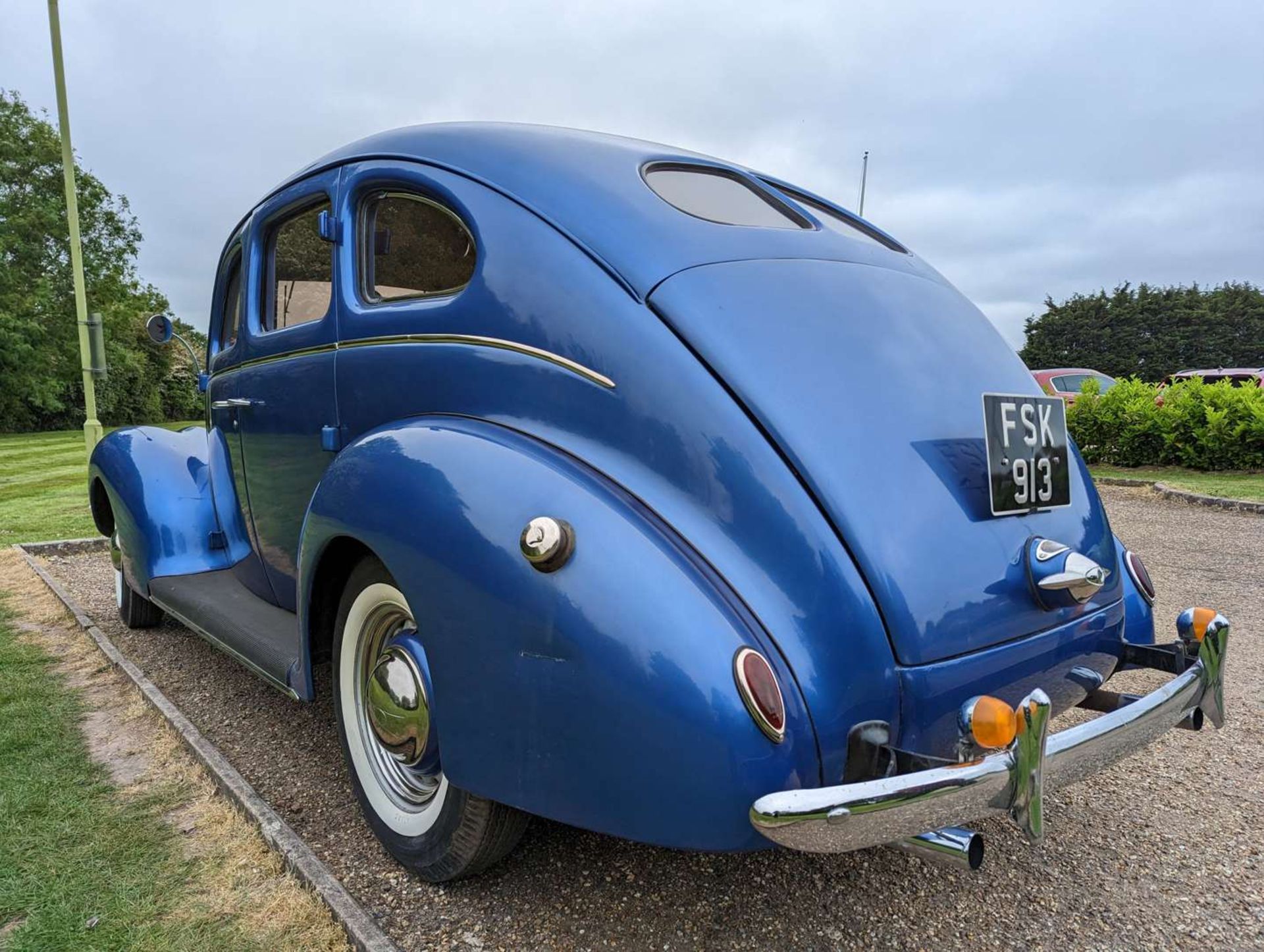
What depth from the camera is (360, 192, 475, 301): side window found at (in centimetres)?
225

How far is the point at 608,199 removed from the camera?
205cm

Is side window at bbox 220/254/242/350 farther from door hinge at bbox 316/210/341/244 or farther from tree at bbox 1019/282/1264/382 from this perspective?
tree at bbox 1019/282/1264/382

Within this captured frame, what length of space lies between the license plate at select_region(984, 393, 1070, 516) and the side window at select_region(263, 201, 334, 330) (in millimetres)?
2083

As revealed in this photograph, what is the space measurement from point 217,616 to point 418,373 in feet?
4.64

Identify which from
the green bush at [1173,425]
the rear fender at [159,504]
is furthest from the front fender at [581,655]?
the green bush at [1173,425]

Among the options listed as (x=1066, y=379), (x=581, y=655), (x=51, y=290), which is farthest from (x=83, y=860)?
(x=51, y=290)

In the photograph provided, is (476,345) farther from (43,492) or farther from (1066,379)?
(1066,379)

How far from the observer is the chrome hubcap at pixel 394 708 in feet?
6.54

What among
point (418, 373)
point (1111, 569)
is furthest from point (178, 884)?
point (1111, 569)

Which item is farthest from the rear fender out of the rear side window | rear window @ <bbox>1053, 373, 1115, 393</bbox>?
rear window @ <bbox>1053, 373, 1115, 393</bbox>

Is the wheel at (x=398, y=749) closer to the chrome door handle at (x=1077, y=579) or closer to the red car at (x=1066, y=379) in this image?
the chrome door handle at (x=1077, y=579)

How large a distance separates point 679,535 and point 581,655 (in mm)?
310

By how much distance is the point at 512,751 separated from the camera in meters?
1.67

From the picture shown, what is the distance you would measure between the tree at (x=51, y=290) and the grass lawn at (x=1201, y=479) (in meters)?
28.5
